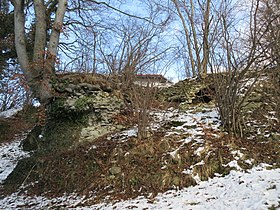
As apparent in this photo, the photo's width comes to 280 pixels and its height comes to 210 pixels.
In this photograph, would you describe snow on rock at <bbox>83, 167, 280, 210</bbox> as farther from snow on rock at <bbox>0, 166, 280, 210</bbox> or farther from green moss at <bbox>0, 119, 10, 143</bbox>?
green moss at <bbox>0, 119, 10, 143</bbox>

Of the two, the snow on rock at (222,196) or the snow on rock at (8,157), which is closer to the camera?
the snow on rock at (222,196)

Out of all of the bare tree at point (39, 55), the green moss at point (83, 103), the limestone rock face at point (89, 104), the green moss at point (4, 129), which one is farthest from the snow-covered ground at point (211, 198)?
the green moss at point (4, 129)

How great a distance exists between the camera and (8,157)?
7660mm

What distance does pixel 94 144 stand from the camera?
17.7 feet

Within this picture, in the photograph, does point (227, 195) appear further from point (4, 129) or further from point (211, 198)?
point (4, 129)

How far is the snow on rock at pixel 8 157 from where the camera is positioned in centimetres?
658

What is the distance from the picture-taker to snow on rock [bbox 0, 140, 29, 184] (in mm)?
6583

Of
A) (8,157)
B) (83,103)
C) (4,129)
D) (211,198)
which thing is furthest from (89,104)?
(4,129)

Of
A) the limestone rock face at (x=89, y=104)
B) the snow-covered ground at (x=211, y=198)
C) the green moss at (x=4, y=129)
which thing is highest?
the limestone rock face at (x=89, y=104)

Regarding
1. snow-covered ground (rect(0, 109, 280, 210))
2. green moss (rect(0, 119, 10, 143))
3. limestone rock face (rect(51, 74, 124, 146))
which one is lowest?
snow-covered ground (rect(0, 109, 280, 210))

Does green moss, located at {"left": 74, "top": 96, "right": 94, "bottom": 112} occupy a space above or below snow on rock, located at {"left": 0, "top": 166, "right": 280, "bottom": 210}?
above

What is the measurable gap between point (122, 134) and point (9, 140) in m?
6.65

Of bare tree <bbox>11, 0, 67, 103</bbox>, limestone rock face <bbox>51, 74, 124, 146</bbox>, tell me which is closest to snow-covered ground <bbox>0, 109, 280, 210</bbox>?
limestone rock face <bbox>51, 74, 124, 146</bbox>

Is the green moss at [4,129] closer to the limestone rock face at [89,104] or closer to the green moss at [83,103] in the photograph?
the limestone rock face at [89,104]
